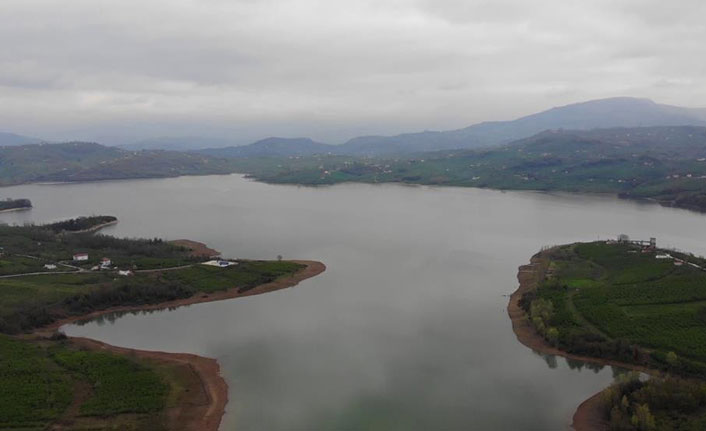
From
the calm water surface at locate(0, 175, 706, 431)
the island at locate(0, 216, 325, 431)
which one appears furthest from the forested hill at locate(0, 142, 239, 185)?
the island at locate(0, 216, 325, 431)

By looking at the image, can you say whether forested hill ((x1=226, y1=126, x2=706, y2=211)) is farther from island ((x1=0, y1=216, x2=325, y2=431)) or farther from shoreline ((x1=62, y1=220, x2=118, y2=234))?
island ((x1=0, y1=216, x2=325, y2=431))

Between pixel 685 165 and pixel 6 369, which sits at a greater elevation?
pixel 685 165

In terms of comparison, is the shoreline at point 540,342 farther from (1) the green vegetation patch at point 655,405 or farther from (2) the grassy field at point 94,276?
(2) the grassy field at point 94,276

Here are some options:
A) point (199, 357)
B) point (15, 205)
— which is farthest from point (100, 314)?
point (15, 205)

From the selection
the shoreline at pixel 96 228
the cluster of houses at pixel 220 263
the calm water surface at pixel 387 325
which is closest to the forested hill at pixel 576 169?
the calm water surface at pixel 387 325

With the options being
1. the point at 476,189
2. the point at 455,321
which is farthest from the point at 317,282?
the point at 476,189

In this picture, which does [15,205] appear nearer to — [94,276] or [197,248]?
[197,248]

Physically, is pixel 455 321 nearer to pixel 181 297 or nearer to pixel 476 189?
pixel 181 297
